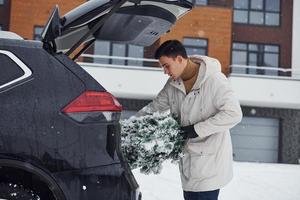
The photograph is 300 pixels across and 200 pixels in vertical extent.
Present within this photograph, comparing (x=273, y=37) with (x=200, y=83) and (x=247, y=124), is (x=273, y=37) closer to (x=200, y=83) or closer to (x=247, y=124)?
(x=247, y=124)

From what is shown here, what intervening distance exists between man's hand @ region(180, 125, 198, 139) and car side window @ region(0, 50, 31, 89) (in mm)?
1577

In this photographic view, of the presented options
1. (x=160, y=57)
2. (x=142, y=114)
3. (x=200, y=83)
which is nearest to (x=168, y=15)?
Result: (x=160, y=57)

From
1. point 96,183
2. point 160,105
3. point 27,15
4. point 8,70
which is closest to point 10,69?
point 8,70

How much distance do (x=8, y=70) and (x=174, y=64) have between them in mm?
1573

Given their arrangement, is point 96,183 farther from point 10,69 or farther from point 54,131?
point 10,69

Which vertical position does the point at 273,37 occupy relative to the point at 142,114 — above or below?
above

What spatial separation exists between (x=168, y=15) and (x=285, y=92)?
17725 millimetres

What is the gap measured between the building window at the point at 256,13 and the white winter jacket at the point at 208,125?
2031cm

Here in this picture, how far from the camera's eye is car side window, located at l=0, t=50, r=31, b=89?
9.10 feet

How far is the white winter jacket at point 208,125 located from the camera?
3758mm

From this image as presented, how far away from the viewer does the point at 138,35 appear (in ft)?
Result: 14.8

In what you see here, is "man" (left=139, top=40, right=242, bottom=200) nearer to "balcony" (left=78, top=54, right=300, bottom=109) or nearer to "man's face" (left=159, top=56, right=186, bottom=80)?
"man's face" (left=159, top=56, right=186, bottom=80)

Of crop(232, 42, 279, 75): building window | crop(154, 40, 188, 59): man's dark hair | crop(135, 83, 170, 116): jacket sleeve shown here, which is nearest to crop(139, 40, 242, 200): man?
crop(154, 40, 188, 59): man's dark hair

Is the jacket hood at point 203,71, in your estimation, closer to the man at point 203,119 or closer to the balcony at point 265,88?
the man at point 203,119
